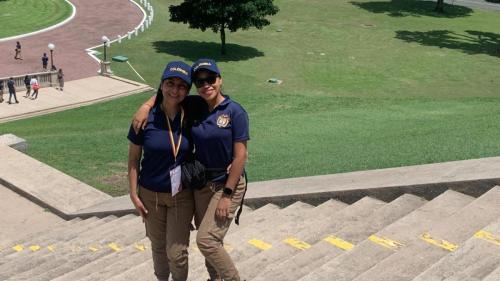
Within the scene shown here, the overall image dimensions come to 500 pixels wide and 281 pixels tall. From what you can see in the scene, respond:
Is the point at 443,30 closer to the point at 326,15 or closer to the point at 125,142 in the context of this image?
the point at 326,15

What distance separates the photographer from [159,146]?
15.0 feet

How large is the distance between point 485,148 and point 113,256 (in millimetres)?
6422

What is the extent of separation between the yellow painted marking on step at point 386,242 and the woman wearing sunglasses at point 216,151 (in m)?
1.83

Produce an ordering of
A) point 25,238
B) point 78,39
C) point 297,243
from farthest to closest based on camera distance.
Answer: point 78,39
point 25,238
point 297,243

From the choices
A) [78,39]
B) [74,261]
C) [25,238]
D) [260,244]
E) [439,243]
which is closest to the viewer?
[439,243]

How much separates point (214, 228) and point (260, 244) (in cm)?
203

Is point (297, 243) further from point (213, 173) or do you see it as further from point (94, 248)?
point (94, 248)

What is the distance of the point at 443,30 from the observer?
140 ft

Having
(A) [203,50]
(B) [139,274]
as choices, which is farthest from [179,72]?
(A) [203,50]

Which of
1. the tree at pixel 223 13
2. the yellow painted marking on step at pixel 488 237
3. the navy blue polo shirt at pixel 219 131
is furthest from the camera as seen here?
the tree at pixel 223 13

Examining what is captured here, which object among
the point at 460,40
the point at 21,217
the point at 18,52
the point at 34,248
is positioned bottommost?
the point at 18,52

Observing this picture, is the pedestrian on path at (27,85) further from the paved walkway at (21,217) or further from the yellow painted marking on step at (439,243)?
the yellow painted marking on step at (439,243)

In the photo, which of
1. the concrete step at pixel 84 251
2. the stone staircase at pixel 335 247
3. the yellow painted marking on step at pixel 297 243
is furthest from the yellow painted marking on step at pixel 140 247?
the yellow painted marking on step at pixel 297 243

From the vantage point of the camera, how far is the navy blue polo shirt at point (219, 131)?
4512mm
